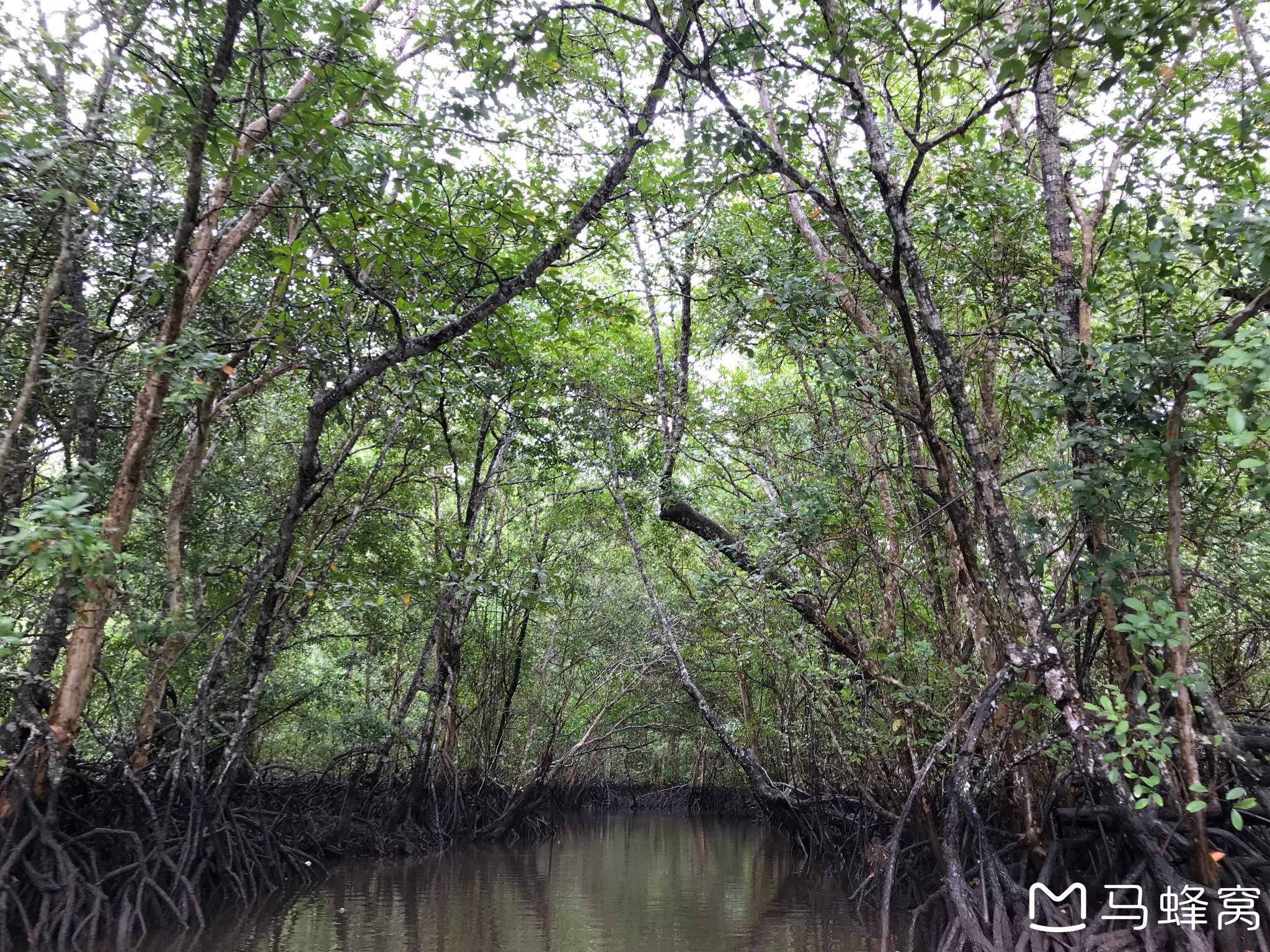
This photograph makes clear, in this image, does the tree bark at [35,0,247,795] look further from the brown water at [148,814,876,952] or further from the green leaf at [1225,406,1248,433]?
the green leaf at [1225,406,1248,433]

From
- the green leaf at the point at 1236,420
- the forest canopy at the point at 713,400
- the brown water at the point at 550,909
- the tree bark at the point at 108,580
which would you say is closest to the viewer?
the green leaf at the point at 1236,420

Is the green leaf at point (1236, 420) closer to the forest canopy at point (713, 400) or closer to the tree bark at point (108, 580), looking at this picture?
the forest canopy at point (713, 400)

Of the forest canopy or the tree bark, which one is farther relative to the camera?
the tree bark

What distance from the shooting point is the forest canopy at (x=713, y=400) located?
3725 millimetres

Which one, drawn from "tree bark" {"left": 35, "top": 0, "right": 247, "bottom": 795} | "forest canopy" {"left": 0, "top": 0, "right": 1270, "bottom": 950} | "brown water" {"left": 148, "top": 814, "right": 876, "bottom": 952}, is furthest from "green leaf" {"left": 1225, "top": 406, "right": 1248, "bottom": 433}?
"tree bark" {"left": 35, "top": 0, "right": 247, "bottom": 795}

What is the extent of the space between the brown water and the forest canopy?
28.1 inches

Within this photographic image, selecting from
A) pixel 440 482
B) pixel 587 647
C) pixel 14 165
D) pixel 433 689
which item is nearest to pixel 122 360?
pixel 14 165

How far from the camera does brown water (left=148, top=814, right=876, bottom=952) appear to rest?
5539 mm

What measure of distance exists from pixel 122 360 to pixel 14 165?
2383 mm

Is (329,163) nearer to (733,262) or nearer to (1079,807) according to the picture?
(733,262)

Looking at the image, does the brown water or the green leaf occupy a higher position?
the green leaf

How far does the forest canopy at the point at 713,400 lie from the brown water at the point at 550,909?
0.71 metres

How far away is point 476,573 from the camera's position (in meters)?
6.71

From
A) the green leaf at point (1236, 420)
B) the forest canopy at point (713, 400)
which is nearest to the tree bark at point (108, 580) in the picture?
the forest canopy at point (713, 400)
